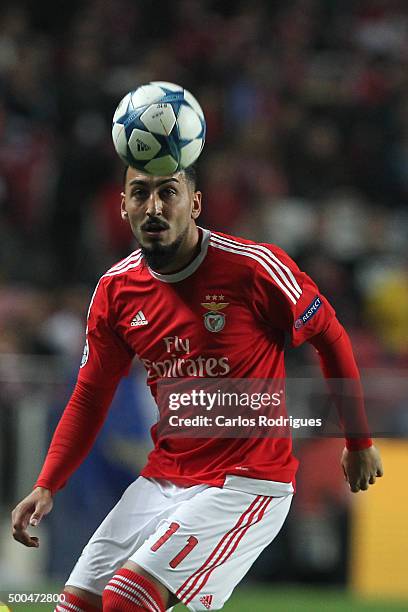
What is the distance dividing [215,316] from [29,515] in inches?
36.4

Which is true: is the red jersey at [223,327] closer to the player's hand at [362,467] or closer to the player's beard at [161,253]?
the player's beard at [161,253]

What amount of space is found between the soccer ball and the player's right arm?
0.53 m

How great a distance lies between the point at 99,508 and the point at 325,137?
14.5ft

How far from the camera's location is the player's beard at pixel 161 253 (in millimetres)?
4016

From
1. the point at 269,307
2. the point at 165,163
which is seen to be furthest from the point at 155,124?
the point at 269,307

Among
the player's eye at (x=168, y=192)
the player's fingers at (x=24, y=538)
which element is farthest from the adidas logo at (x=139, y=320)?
the player's fingers at (x=24, y=538)

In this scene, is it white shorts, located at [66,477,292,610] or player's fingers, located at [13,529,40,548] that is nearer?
white shorts, located at [66,477,292,610]

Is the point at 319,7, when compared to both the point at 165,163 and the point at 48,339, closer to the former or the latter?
the point at 48,339

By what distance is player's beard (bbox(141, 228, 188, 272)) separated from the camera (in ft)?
13.2

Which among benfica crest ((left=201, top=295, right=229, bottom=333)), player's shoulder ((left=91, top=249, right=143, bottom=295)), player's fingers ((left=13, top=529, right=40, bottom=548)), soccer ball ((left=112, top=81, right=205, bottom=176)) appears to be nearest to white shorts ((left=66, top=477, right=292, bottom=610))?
player's fingers ((left=13, top=529, right=40, bottom=548))

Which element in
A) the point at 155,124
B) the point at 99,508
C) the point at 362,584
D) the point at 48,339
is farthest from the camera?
the point at 48,339

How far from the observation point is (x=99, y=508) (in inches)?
286

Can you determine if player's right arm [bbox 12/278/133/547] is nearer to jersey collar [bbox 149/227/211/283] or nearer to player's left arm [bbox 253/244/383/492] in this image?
jersey collar [bbox 149/227/211/283]

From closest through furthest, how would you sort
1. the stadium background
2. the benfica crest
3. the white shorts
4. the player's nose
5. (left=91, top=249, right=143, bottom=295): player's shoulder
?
the white shorts < the player's nose < the benfica crest < (left=91, top=249, right=143, bottom=295): player's shoulder < the stadium background
